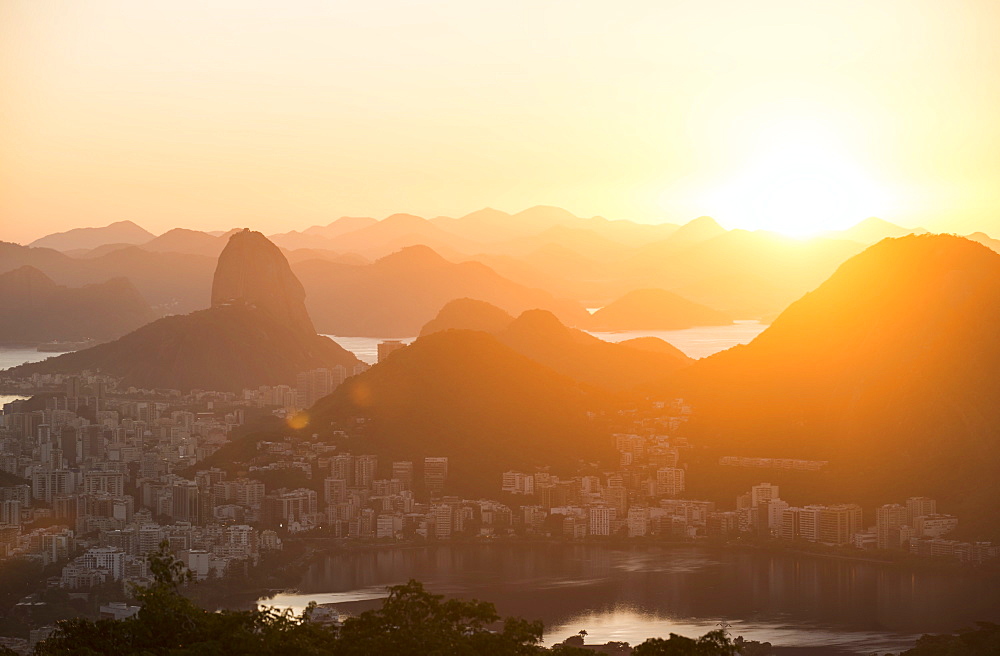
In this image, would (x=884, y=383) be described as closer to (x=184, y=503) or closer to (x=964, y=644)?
(x=964, y=644)

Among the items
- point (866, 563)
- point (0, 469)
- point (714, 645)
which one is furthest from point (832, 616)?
point (0, 469)

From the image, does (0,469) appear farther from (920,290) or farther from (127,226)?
(127,226)

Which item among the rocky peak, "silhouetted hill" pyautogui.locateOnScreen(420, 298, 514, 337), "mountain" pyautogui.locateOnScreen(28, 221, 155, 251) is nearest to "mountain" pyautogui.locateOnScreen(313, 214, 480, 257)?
"mountain" pyautogui.locateOnScreen(28, 221, 155, 251)

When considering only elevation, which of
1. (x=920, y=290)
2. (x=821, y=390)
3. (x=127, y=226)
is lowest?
(x=821, y=390)

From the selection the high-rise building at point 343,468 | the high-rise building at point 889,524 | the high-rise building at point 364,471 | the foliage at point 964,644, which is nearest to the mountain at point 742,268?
the high-rise building at point 364,471

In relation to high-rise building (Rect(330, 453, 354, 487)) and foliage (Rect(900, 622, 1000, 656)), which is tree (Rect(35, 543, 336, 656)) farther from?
high-rise building (Rect(330, 453, 354, 487))
